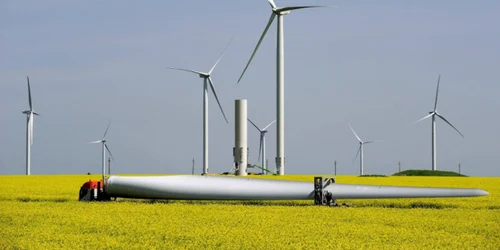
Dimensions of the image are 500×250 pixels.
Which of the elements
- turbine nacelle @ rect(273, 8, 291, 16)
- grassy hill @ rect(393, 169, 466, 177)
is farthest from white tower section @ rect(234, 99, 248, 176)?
grassy hill @ rect(393, 169, 466, 177)

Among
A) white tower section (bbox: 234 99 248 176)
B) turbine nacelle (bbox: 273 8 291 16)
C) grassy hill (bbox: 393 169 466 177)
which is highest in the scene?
turbine nacelle (bbox: 273 8 291 16)

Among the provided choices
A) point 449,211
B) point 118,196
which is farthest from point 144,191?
point 449,211

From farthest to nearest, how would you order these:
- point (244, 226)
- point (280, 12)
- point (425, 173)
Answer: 1. point (425, 173)
2. point (280, 12)
3. point (244, 226)

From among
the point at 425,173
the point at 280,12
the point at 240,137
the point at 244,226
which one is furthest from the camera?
the point at 425,173

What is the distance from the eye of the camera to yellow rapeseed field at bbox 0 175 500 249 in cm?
1720

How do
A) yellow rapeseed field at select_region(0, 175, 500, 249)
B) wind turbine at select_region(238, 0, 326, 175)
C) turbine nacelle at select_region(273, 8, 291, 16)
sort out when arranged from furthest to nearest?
turbine nacelle at select_region(273, 8, 291, 16), wind turbine at select_region(238, 0, 326, 175), yellow rapeseed field at select_region(0, 175, 500, 249)

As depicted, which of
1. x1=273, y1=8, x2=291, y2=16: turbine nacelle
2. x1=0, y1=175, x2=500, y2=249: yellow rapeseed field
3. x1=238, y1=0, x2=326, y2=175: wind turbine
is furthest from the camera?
x1=273, y1=8, x2=291, y2=16: turbine nacelle

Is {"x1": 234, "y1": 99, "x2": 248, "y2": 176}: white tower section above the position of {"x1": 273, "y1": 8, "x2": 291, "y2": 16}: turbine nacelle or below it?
below

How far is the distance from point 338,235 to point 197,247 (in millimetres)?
4342

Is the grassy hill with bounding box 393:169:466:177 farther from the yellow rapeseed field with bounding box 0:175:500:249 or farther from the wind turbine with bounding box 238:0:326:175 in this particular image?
the yellow rapeseed field with bounding box 0:175:500:249

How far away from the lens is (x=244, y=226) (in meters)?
21.1

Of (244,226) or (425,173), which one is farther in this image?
(425,173)

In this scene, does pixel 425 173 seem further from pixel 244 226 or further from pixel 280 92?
pixel 244 226

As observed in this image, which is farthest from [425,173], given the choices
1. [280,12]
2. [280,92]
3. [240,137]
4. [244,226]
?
[244,226]
